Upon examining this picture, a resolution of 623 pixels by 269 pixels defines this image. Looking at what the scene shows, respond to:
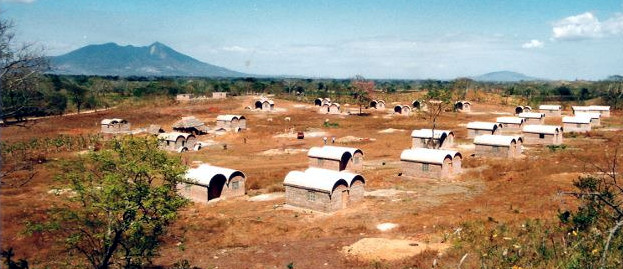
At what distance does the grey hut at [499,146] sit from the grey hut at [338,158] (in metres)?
16.4

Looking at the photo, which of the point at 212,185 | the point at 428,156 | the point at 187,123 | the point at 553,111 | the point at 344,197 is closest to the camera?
the point at 344,197

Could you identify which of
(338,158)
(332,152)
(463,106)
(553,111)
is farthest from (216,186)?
(463,106)

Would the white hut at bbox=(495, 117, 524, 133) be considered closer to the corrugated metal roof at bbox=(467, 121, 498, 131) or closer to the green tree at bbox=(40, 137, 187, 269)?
the corrugated metal roof at bbox=(467, 121, 498, 131)

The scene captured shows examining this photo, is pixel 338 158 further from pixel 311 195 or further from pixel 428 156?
pixel 311 195

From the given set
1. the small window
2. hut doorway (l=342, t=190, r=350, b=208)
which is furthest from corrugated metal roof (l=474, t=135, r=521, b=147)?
the small window

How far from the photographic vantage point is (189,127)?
80.3 metres

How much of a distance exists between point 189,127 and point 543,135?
Answer: 5726cm

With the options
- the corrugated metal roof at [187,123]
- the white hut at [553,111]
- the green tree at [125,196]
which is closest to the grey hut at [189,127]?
the corrugated metal roof at [187,123]

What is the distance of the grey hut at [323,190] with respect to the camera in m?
36.5

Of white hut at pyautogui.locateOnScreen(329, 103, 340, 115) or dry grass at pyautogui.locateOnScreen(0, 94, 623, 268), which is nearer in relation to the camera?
dry grass at pyautogui.locateOnScreen(0, 94, 623, 268)

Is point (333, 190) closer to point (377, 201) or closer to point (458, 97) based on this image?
point (377, 201)

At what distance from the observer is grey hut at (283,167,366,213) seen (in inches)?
1437

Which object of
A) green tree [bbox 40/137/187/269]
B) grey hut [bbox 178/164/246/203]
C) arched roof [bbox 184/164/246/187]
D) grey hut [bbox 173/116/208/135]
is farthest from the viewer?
grey hut [bbox 173/116/208/135]

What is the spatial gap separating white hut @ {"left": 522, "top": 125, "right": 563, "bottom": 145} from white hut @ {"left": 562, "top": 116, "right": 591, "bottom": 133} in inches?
547
